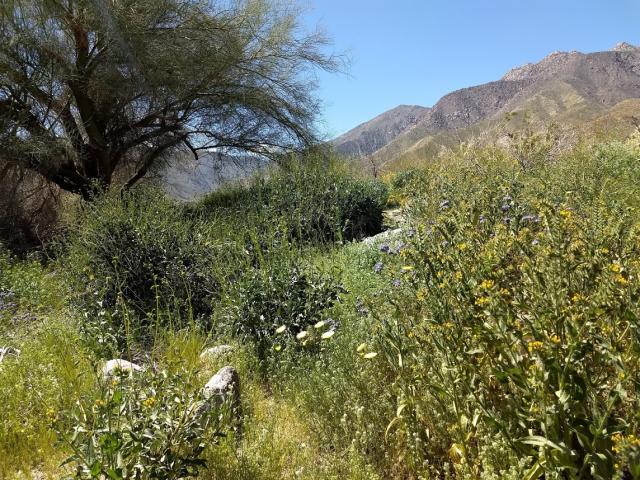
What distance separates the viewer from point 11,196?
955 cm

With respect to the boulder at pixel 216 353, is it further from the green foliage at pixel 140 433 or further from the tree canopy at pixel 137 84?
the tree canopy at pixel 137 84

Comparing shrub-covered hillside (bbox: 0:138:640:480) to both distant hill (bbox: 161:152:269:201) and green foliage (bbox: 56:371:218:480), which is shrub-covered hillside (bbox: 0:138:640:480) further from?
distant hill (bbox: 161:152:269:201)

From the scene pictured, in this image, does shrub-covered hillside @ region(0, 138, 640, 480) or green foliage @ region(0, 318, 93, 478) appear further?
green foliage @ region(0, 318, 93, 478)

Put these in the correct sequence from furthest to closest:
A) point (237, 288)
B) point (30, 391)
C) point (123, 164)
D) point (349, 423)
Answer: point (123, 164)
point (237, 288)
point (30, 391)
point (349, 423)

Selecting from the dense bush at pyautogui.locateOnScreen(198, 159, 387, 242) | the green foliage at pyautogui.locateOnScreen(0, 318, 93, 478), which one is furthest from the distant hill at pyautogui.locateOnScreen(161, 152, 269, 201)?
the green foliage at pyautogui.locateOnScreen(0, 318, 93, 478)

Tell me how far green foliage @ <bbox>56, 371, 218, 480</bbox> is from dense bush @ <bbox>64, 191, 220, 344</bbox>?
7.27ft

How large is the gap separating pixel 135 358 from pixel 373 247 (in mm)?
2546

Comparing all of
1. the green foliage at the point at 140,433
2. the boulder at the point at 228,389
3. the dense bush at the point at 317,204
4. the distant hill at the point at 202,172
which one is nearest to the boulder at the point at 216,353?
the boulder at the point at 228,389

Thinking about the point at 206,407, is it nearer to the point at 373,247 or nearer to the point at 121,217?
the point at 373,247

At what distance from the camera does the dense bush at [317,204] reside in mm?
6547

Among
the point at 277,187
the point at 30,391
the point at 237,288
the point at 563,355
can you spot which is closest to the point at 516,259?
the point at 563,355

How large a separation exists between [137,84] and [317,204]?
491cm

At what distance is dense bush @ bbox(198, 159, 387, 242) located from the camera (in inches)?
258

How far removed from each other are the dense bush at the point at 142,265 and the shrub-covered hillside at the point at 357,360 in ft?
0.08
